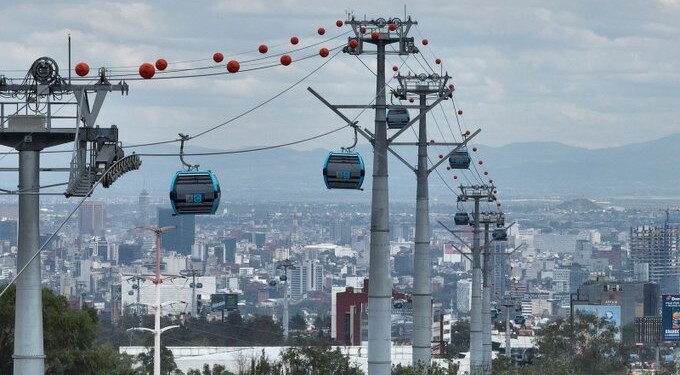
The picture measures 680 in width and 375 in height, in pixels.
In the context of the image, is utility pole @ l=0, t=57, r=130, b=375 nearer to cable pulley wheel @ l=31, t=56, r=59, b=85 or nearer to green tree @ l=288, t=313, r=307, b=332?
cable pulley wheel @ l=31, t=56, r=59, b=85

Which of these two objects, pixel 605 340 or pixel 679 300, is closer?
pixel 605 340

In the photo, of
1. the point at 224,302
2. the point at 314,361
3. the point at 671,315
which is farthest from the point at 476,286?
the point at 224,302

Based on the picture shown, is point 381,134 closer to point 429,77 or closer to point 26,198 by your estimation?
point 26,198

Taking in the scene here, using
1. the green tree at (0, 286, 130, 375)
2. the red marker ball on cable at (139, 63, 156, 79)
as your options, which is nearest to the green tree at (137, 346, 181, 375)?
the green tree at (0, 286, 130, 375)

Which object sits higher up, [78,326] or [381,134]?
[381,134]

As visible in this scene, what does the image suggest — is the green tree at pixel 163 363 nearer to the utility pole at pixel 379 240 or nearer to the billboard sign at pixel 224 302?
the utility pole at pixel 379 240

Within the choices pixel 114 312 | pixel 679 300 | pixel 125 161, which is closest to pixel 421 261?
pixel 125 161

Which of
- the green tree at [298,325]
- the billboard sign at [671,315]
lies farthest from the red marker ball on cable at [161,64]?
the green tree at [298,325]
